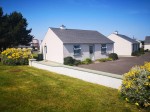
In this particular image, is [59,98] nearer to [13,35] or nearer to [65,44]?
[65,44]

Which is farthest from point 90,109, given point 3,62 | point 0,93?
point 3,62

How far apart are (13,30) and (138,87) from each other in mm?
31393

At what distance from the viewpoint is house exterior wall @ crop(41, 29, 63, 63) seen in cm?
2211

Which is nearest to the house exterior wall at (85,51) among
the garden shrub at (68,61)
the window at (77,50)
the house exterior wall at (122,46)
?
the window at (77,50)

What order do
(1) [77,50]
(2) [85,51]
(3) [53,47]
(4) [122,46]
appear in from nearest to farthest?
1. (1) [77,50]
2. (3) [53,47]
3. (2) [85,51]
4. (4) [122,46]

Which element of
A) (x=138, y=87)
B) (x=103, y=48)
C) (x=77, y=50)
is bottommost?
(x=138, y=87)

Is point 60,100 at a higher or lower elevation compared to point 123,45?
lower

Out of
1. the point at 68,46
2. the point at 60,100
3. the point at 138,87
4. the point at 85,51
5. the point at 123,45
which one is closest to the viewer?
the point at 138,87

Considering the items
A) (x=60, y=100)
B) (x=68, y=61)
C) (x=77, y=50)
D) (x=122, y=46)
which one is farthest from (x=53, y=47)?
(x=122, y=46)

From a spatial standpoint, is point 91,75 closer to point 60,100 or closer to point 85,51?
point 60,100

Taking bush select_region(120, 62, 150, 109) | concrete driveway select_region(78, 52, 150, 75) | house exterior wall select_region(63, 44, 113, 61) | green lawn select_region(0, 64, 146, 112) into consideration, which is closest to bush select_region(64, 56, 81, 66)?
house exterior wall select_region(63, 44, 113, 61)

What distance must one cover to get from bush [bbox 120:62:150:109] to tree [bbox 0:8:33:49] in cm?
2933

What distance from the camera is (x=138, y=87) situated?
731cm

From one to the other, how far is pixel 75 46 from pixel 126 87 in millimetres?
15819
